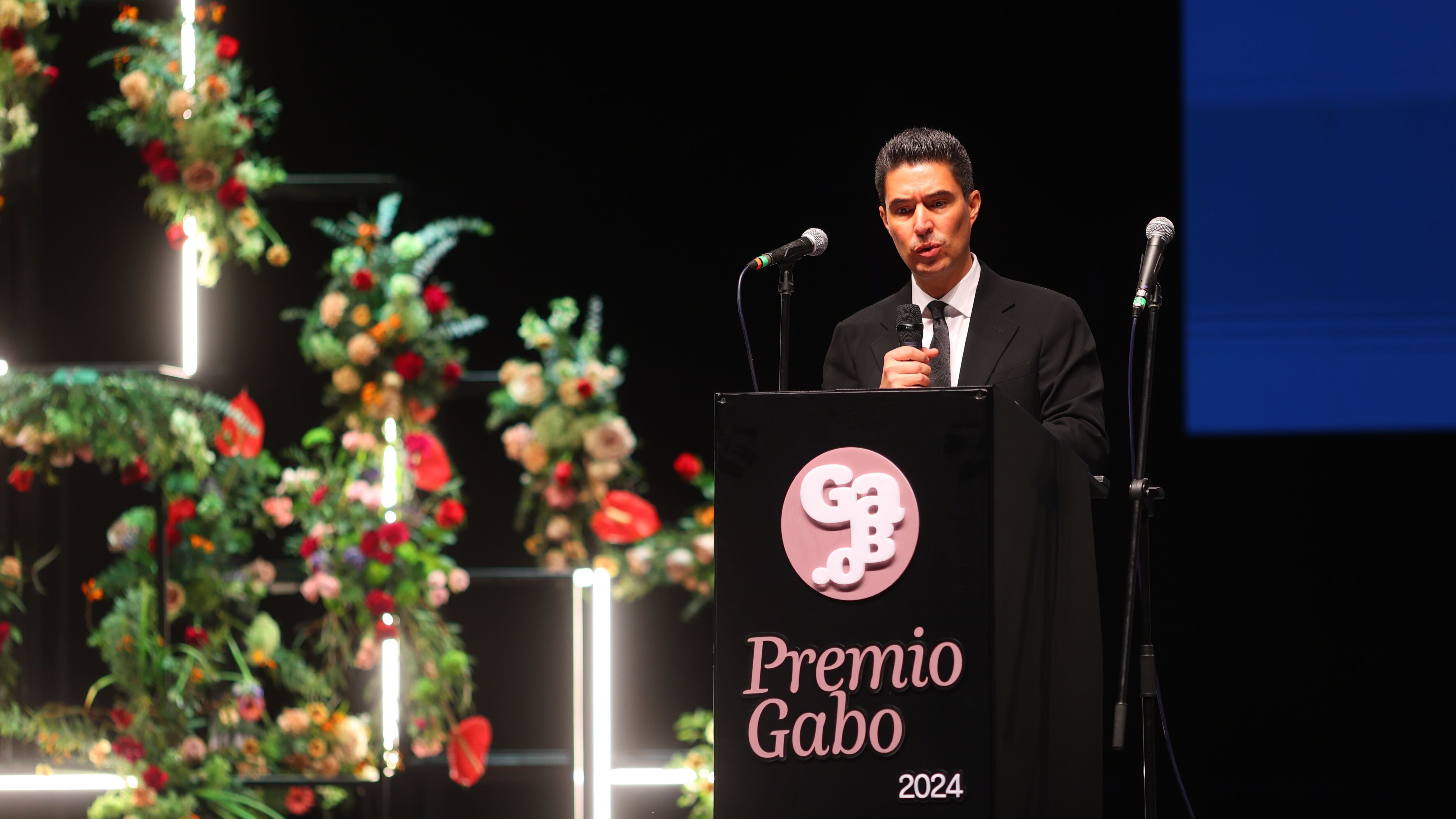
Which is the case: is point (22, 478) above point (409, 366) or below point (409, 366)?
below

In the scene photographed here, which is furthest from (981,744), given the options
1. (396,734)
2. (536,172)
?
(536,172)

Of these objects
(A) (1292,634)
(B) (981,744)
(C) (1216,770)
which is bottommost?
(C) (1216,770)

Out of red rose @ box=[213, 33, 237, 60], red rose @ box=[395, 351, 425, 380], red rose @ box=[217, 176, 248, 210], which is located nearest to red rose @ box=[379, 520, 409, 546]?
red rose @ box=[395, 351, 425, 380]

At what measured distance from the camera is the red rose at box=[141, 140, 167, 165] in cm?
363

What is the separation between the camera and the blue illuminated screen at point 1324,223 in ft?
11.5

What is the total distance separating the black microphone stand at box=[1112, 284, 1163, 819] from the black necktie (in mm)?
284

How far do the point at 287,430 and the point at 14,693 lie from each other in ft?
3.19

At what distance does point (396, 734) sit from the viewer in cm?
350

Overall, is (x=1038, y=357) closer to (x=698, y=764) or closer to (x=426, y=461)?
(x=698, y=764)

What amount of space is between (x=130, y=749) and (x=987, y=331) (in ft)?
8.19

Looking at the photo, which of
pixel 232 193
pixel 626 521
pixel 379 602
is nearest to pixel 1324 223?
pixel 626 521

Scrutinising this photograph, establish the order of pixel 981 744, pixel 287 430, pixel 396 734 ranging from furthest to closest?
pixel 287 430 → pixel 396 734 → pixel 981 744

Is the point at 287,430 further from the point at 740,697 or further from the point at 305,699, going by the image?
the point at 740,697

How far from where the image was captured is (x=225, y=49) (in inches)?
144
